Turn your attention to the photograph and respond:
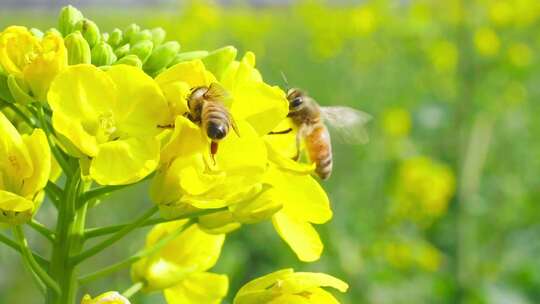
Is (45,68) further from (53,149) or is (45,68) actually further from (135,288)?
(135,288)

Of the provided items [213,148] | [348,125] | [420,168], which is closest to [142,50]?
[213,148]

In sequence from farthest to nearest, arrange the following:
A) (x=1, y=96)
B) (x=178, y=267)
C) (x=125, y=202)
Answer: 1. (x=125, y=202)
2. (x=178, y=267)
3. (x=1, y=96)

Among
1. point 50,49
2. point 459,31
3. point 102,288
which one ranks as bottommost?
point 102,288

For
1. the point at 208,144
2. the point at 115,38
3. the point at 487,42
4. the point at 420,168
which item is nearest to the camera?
the point at 208,144

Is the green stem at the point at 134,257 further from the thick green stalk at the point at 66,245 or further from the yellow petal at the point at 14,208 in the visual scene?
the yellow petal at the point at 14,208

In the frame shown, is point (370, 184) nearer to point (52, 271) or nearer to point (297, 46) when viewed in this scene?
point (52, 271)

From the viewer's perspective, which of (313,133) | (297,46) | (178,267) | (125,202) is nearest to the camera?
(178,267)

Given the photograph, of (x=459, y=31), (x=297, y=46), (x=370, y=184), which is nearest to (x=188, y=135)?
(x=459, y=31)

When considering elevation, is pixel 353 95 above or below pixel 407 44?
below

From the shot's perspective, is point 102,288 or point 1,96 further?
point 102,288
